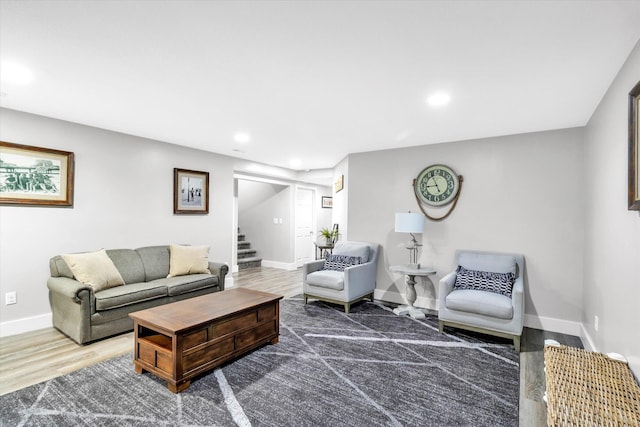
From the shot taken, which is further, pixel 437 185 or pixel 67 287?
pixel 437 185

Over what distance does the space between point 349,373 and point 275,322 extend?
0.91 meters

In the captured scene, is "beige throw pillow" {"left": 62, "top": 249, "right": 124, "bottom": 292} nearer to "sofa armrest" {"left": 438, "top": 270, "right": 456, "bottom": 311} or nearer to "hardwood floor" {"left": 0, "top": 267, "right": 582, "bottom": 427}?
"hardwood floor" {"left": 0, "top": 267, "right": 582, "bottom": 427}

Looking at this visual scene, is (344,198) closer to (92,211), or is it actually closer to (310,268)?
(310,268)

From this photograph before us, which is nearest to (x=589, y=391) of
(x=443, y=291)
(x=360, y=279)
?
(x=443, y=291)

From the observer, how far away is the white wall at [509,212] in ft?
11.8

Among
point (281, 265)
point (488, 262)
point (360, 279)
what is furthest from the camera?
point (281, 265)

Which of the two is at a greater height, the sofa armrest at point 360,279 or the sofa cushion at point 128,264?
the sofa cushion at point 128,264

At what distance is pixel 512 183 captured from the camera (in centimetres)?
389

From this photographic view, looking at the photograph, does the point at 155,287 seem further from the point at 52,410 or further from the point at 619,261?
the point at 619,261

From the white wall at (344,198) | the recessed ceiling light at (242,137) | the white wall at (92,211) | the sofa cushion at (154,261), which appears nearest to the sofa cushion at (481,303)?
the white wall at (344,198)

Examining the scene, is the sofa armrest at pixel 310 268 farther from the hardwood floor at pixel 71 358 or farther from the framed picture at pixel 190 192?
the hardwood floor at pixel 71 358

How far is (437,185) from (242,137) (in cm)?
269

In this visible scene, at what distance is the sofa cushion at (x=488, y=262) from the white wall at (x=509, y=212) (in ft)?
0.78

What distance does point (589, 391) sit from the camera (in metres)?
1.62
